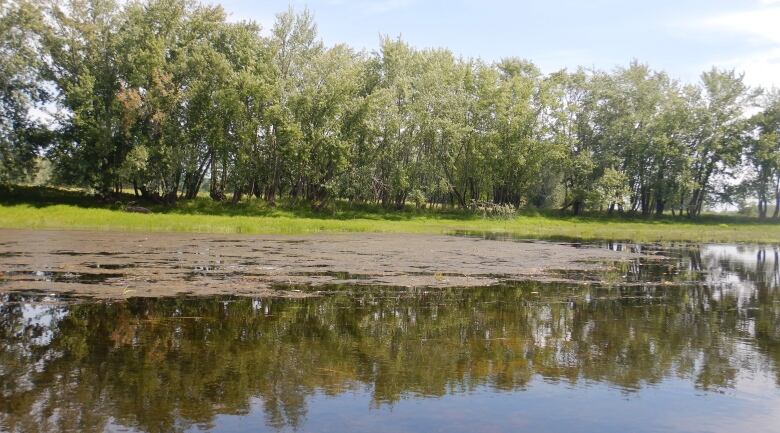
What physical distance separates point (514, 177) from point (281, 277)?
51873 millimetres

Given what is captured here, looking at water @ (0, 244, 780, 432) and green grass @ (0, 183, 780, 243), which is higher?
green grass @ (0, 183, 780, 243)

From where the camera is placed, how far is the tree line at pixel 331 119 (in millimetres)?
46094

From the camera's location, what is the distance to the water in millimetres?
6309

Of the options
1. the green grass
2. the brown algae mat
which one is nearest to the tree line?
the green grass

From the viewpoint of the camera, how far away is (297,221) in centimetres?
4275

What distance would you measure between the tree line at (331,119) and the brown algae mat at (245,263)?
19.1 metres

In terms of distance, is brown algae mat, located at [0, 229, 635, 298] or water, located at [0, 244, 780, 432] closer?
water, located at [0, 244, 780, 432]

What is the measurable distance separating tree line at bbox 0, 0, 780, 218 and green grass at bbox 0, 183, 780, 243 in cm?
252

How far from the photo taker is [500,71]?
2724 inches

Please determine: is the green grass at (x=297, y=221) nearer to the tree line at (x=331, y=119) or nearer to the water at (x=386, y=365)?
the tree line at (x=331, y=119)

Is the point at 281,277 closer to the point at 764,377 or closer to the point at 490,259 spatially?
the point at 490,259

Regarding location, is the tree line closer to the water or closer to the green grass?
the green grass

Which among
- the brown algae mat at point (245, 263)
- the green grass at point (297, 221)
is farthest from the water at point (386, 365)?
the green grass at point (297, 221)

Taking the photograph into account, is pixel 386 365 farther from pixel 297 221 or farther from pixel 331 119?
pixel 331 119
